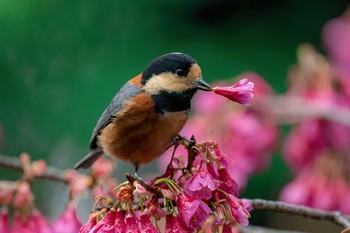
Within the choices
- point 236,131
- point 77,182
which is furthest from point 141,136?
point 236,131

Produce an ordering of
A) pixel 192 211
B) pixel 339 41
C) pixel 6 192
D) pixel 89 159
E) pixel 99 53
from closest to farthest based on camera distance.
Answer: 1. pixel 192 211
2. pixel 6 192
3. pixel 89 159
4. pixel 339 41
5. pixel 99 53

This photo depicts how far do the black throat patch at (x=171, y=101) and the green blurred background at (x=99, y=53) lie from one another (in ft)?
4.14

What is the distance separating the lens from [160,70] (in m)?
1.17

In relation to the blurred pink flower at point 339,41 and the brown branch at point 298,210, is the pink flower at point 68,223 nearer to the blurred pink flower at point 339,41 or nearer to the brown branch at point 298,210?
the brown branch at point 298,210

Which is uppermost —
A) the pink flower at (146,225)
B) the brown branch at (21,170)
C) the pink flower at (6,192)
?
the brown branch at (21,170)

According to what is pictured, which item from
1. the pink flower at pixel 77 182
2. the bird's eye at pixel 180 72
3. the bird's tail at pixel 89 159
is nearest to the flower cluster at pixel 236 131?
the bird's tail at pixel 89 159

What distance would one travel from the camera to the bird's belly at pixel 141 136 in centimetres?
117

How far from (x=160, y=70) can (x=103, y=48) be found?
1.60m

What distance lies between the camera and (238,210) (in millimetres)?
896

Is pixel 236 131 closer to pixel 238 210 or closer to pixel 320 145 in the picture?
pixel 320 145

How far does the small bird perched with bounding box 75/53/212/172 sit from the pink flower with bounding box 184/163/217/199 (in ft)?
0.70

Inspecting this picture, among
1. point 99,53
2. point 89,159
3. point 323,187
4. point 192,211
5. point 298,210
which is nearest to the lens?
point 192,211

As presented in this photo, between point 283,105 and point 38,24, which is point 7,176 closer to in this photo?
point 38,24

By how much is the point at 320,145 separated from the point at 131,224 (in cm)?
101
